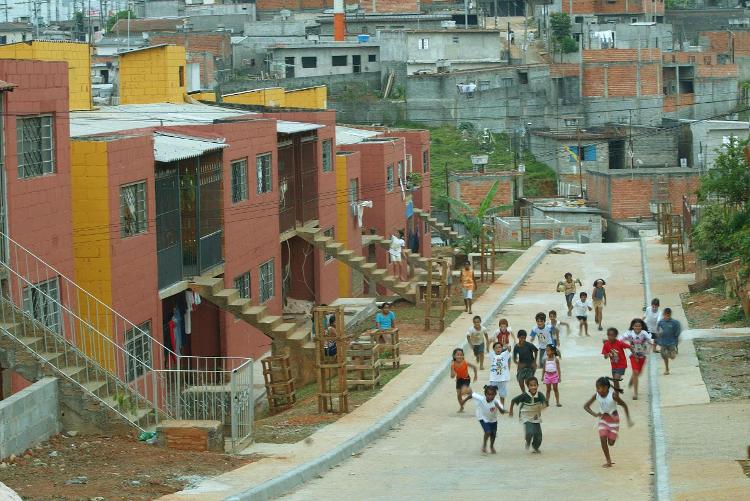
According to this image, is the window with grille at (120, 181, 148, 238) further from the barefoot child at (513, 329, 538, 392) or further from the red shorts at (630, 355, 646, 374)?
the red shorts at (630, 355, 646, 374)

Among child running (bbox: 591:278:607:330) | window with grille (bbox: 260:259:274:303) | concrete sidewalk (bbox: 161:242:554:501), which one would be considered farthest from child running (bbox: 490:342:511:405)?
window with grille (bbox: 260:259:274:303)

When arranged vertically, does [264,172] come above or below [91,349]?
above

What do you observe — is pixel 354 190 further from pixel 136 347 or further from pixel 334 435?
pixel 334 435

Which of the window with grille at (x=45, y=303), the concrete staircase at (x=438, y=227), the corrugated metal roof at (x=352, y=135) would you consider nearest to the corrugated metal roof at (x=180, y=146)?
the window with grille at (x=45, y=303)

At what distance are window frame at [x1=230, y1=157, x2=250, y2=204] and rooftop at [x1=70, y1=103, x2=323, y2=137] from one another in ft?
5.99

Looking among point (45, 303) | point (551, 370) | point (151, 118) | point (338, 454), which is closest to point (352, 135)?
point (151, 118)

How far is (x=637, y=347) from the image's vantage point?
24312 mm

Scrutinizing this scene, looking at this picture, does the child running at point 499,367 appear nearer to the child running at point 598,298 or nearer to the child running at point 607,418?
the child running at point 607,418

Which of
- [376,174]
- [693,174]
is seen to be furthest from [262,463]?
[693,174]

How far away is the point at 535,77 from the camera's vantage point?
88.8 metres

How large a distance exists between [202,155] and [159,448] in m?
11.0

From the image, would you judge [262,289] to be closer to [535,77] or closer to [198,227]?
[198,227]

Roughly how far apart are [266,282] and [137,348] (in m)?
9.42

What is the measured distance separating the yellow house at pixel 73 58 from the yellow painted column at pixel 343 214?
7.65m
